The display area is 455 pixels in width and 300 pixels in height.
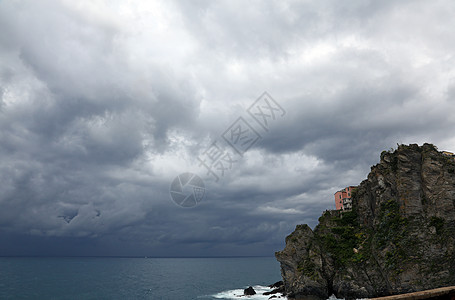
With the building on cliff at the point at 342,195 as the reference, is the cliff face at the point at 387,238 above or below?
below

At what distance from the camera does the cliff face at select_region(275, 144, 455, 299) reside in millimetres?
52062

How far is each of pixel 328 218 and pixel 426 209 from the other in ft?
74.7

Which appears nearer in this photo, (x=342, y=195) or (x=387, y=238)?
(x=387, y=238)

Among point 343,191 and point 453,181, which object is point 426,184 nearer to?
point 453,181

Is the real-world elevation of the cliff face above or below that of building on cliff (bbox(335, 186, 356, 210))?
below

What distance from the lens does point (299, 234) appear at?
233ft

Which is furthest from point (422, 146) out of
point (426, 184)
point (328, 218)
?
point (328, 218)

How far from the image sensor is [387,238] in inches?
2295

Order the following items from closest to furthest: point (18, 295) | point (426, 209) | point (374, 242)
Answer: point (426, 209)
point (374, 242)
point (18, 295)

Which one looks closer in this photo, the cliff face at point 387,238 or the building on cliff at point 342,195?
the cliff face at point 387,238

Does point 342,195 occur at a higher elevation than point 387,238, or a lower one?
higher

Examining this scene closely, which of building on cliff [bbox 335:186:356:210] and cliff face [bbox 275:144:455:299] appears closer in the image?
cliff face [bbox 275:144:455:299]

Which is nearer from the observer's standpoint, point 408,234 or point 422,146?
point 408,234

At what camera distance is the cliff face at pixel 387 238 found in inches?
2050
